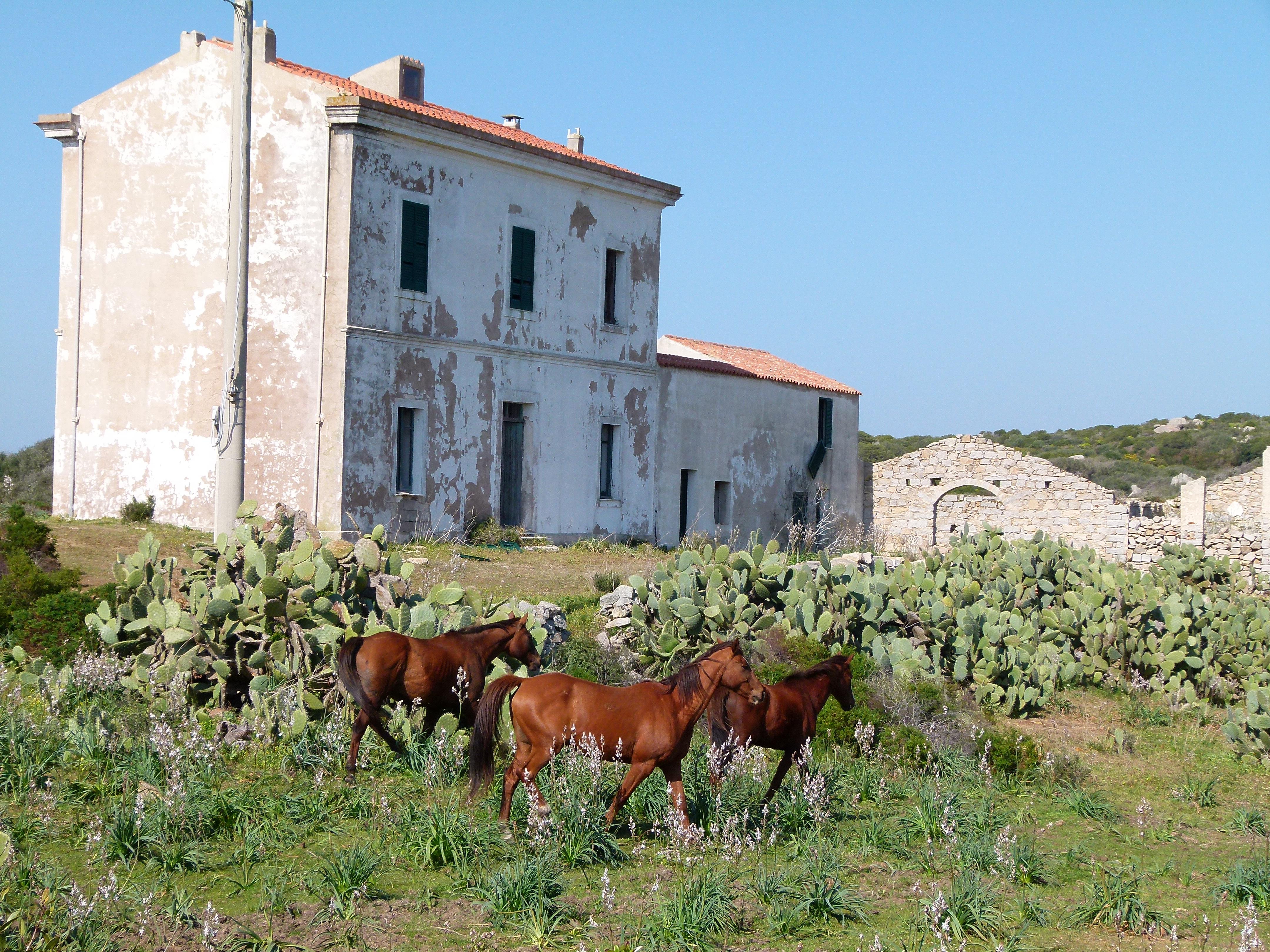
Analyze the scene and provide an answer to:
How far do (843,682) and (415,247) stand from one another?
1486cm

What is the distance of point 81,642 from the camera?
9.57 meters

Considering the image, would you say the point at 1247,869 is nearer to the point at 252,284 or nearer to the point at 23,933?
the point at 23,933

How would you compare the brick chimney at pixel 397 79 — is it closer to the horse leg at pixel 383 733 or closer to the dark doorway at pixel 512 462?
the dark doorway at pixel 512 462

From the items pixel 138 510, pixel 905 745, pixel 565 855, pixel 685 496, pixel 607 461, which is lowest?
pixel 905 745

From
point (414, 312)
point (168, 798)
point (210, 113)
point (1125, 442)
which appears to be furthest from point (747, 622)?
point (1125, 442)

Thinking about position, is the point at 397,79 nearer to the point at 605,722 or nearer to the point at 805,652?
the point at 805,652

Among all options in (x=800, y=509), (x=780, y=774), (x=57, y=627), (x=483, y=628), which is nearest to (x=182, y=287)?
(x=57, y=627)

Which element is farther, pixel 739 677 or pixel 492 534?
pixel 492 534

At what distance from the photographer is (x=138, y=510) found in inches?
784

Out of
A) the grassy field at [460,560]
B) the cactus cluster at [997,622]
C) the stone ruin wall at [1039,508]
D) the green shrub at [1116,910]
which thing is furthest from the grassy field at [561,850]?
the stone ruin wall at [1039,508]

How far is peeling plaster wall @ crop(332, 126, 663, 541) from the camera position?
19812 mm

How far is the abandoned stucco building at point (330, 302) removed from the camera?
19578 mm

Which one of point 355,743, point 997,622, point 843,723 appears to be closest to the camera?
point 355,743

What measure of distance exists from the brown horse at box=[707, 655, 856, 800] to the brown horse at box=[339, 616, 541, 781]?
123 centimetres
